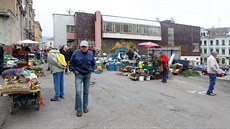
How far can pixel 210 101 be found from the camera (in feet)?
24.2

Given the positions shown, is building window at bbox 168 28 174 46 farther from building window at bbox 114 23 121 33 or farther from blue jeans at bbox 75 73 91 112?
blue jeans at bbox 75 73 91 112

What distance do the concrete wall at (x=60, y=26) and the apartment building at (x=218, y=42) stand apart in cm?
5829

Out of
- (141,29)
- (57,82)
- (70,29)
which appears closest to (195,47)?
(141,29)

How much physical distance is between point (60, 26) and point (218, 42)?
60913mm

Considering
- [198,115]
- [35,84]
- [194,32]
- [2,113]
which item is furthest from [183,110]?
[194,32]

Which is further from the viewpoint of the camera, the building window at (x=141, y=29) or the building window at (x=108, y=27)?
the building window at (x=141, y=29)

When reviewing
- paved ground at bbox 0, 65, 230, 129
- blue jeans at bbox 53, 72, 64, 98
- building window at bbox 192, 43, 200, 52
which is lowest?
paved ground at bbox 0, 65, 230, 129

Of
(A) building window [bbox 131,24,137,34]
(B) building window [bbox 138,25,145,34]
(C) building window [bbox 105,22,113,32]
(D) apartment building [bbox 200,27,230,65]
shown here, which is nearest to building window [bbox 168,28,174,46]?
(B) building window [bbox 138,25,145,34]

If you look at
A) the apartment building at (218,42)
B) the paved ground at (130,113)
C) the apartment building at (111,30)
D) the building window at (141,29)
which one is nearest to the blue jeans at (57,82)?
the paved ground at (130,113)

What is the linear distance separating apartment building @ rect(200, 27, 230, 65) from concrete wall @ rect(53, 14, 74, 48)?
58285 mm

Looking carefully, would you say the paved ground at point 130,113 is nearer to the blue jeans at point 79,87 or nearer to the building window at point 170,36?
the blue jeans at point 79,87

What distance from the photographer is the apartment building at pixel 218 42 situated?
72.3 meters

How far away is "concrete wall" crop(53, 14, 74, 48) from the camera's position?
3706 centimetres

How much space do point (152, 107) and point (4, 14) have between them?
18007mm
